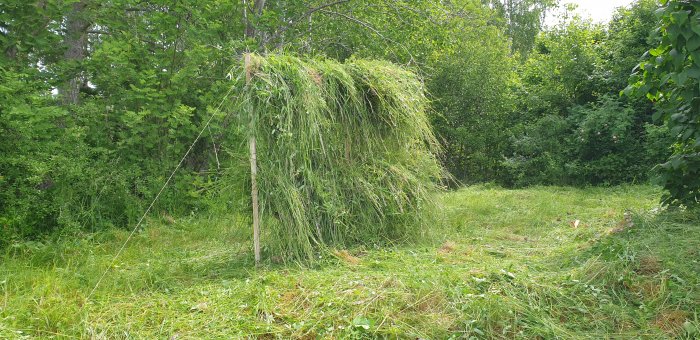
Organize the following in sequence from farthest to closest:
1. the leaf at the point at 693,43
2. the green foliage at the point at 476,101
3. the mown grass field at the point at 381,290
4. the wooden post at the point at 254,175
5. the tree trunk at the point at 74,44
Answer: the green foliage at the point at 476,101 < the tree trunk at the point at 74,44 < the wooden post at the point at 254,175 < the leaf at the point at 693,43 < the mown grass field at the point at 381,290

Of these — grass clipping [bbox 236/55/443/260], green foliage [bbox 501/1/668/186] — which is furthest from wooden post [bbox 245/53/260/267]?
green foliage [bbox 501/1/668/186]

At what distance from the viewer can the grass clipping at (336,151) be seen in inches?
162

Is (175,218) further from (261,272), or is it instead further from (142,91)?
(261,272)

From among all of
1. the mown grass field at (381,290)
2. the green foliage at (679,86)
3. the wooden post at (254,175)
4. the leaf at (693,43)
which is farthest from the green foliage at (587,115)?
the wooden post at (254,175)

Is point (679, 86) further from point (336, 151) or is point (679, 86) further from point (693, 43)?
point (336, 151)

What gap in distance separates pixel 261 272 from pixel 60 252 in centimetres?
214

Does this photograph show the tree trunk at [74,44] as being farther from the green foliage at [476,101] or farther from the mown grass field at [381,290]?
the green foliage at [476,101]

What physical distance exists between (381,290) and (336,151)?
5.84 ft

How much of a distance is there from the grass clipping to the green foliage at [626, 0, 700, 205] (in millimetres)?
2052

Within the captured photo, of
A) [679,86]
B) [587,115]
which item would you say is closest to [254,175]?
[679,86]

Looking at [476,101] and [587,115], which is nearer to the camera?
[587,115]

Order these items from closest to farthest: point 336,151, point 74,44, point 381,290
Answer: point 381,290
point 336,151
point 74,44

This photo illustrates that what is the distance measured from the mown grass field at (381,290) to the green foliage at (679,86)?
0.31 metres

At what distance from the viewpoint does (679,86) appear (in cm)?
370
